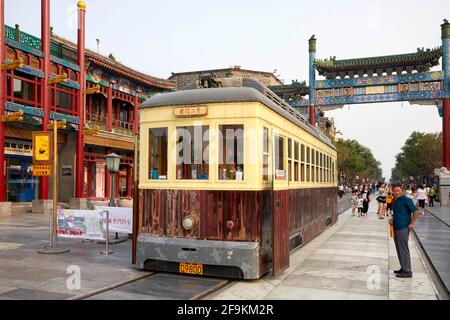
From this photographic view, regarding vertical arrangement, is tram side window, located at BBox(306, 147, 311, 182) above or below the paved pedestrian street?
above

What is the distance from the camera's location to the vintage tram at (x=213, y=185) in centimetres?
686

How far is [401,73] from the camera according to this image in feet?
116

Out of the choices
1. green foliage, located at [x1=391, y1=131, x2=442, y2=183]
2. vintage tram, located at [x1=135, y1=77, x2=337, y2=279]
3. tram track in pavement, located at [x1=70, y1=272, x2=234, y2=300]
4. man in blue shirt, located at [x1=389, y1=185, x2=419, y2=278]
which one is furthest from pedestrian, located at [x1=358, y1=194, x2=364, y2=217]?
green foliage, located at [x1=391, y1=131, x2=442, y2=183]

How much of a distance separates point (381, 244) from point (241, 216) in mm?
6598

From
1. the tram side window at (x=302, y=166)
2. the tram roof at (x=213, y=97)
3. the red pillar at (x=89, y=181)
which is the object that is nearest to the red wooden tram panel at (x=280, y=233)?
the tram roof at (x=213, y=97)

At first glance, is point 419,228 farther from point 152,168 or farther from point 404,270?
point 152,168

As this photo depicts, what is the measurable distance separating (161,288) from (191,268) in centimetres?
72

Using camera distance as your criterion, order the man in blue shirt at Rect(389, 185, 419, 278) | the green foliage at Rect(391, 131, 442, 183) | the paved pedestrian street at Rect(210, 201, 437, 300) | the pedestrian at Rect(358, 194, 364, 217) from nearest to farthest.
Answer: the paved pedestrian street at Rect(210, 201, 437, 300), the man in blue shirt at Rect(389, 185, 419, 278), the pedestrian at Rect(358, 194, 364, 217), the green foliage at Rect(391, 131, 442, 183)

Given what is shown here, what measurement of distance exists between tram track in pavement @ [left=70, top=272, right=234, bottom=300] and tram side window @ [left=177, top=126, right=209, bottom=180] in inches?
66.8

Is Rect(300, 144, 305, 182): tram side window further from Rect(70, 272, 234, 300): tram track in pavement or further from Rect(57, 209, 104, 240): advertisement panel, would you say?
Rect(57, 209, 104, 240): advertisement panel

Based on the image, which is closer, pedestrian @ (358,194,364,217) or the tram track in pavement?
the tram track in pavement

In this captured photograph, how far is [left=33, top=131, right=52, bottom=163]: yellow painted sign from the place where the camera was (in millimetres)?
10344
